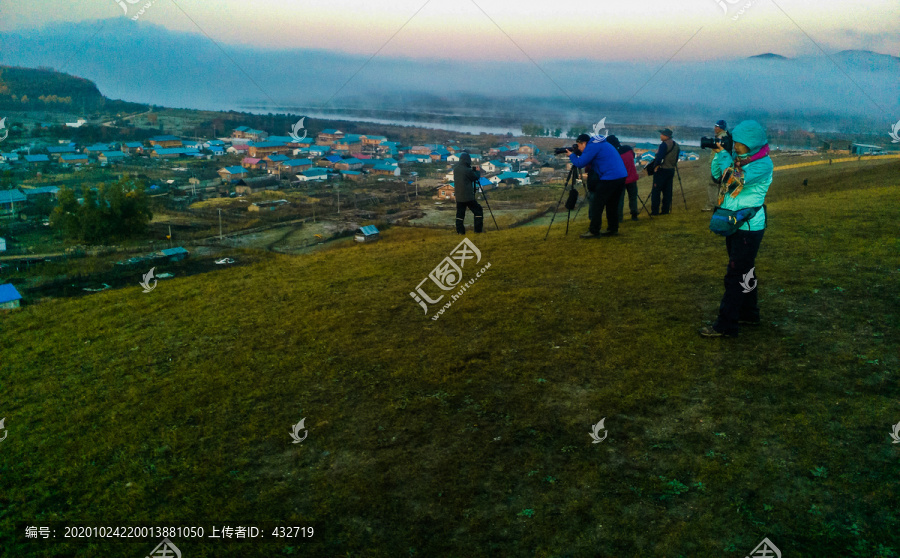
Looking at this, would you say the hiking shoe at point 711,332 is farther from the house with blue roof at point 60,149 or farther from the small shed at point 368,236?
the house with blue roof at point 60,149

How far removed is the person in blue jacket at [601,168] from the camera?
10.3 metres

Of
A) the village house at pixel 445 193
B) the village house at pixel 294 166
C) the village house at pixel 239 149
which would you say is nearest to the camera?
the village house at pixel 445 193

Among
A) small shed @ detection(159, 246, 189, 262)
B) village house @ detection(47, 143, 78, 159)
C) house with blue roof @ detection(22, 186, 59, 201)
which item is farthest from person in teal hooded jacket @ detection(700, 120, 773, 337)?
village house @ detection(47, 143, 78, 159)

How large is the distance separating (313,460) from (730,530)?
332 centimetres

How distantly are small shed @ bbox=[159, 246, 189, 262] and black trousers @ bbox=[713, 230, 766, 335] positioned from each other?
20629 millimetres

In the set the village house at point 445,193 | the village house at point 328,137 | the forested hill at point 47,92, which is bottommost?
the village house at point 445,193

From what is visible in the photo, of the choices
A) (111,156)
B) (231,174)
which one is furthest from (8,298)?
(111,156)

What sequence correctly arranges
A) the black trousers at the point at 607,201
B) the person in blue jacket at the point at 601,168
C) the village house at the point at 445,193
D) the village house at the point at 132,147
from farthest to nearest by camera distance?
the village house at the point at 132,147, the village house at the point at 445,193, the black trousers at the point at 607,201, the person in blue jacket at the point at 601,168

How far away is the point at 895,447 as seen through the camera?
4047 millimetres

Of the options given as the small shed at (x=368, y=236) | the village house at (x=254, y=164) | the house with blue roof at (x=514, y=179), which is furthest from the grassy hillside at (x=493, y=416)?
the village house at (x=254, y=164)

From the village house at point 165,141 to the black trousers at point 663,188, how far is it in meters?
46.5

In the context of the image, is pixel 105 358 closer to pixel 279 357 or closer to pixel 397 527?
pixel 279 357

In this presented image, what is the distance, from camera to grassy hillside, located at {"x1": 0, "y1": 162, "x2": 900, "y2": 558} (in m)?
3.62

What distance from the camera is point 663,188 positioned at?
46.3 feet
